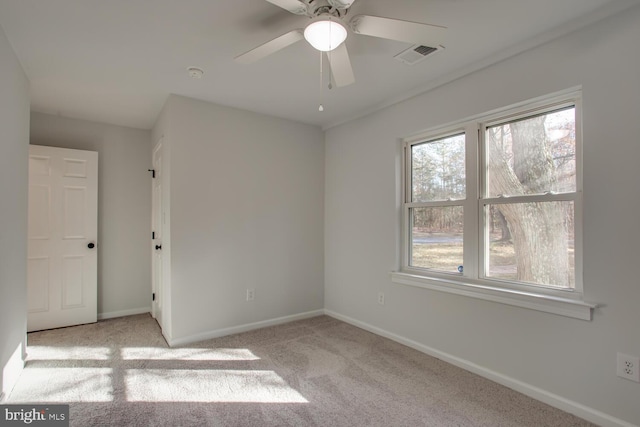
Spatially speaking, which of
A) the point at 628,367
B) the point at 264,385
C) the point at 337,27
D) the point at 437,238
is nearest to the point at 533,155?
the point at 437,238

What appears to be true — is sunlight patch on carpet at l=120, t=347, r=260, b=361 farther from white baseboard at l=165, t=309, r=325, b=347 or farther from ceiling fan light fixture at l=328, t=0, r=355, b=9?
ceiling fan light fixture at l=328, t=0, r=355, b=9

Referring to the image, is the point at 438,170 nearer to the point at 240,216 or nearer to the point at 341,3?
the point at 341,3

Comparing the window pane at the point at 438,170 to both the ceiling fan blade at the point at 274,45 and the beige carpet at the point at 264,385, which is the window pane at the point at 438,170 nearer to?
the beige carpet at the point at 264,385

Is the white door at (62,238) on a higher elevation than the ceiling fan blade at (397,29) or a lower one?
lower

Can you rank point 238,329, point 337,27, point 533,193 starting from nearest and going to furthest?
point 337,27 → point 533,193 → point 238,329

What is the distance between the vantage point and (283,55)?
7.75ft

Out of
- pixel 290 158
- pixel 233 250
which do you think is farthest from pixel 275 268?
pixel 290 158

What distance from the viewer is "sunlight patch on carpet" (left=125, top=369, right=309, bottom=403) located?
7.04 ft

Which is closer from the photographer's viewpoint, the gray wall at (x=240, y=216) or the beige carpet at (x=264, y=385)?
the beige carpet at (x=264, y=385)

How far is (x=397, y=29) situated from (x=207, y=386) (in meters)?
2.59

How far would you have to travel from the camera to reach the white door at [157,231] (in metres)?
3.61

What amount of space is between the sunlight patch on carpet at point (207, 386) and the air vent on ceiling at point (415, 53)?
2.52 m

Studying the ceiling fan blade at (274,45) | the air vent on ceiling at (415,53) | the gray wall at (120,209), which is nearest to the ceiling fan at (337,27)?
the ceiling fan blade at (274,45)

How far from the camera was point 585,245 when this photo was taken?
195cm
